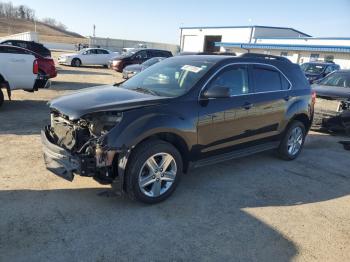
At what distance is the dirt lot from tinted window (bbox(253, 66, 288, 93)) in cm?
141

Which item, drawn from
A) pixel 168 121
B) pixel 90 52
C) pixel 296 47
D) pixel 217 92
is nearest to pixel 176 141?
pixel 168 121

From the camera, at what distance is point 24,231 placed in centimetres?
357

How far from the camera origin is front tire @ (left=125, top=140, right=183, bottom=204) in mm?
4031

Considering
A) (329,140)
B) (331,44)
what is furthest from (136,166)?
(331,44)

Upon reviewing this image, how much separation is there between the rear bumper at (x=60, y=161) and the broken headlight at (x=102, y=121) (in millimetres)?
406

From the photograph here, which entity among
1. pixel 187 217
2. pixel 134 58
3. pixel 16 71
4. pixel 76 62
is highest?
pixel 16 71

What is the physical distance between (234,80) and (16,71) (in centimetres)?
650

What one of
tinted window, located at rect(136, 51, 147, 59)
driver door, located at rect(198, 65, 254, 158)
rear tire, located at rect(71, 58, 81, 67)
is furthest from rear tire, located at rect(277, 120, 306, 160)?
rear tire, located at rect(71, 58, 81, 67)

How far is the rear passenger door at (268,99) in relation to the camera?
5.49m

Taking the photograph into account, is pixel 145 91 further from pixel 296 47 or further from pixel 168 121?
pixel 296 47

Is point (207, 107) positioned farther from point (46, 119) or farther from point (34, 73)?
point (34, 73)

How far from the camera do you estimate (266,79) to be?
573cm

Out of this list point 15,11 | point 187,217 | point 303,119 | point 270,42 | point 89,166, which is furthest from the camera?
point 15,11

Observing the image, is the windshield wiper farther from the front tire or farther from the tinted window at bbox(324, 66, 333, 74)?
the tinted window at bbox(324, 66, 333, 74)
